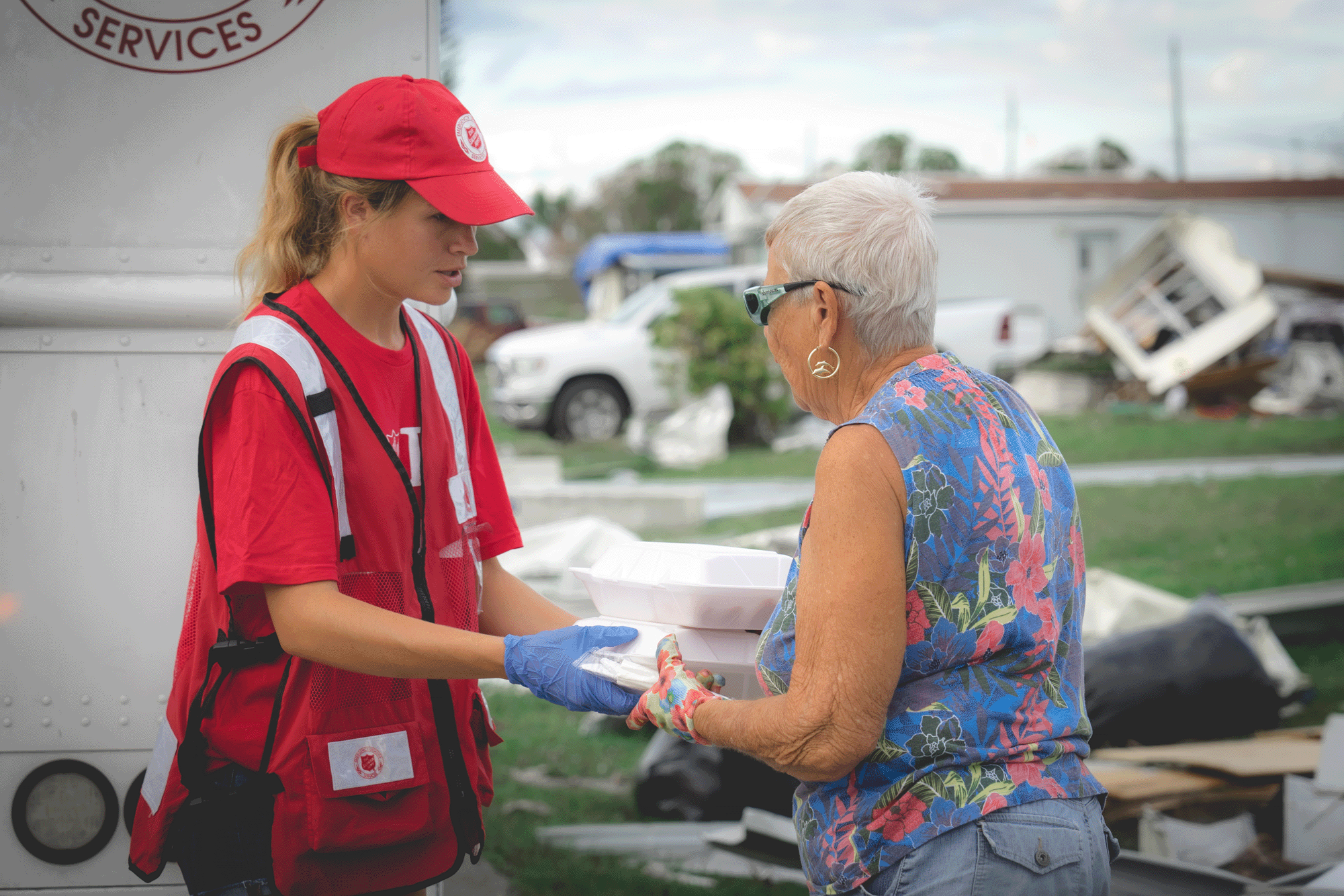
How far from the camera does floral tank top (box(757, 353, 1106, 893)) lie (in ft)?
5.30

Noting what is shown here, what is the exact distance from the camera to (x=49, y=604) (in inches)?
95.4

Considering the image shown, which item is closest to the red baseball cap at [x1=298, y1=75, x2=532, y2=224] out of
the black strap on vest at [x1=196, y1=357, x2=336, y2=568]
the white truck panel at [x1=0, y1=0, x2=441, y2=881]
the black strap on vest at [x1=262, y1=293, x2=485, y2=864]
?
the black strap on vest at [x1=262, y1=293, x2=485, y2=864]

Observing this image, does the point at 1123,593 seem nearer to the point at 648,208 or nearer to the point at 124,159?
the point at 124,159

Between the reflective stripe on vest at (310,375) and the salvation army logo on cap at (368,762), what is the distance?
375 mm

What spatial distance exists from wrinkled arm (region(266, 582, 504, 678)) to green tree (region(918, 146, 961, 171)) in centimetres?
6143

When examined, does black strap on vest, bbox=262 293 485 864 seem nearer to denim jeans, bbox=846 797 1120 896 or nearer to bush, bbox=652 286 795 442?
denim jeans, bbox=846 797 1120 896

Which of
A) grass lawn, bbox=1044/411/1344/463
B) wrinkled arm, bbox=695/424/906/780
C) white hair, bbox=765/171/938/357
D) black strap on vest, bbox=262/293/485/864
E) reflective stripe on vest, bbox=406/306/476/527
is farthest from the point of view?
grass lawn, bbox=1044/411/1344/463

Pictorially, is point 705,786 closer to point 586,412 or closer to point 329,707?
point 329,707

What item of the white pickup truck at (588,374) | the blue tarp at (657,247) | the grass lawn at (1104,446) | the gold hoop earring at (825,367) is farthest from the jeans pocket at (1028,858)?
the blue tarp at (657,247)

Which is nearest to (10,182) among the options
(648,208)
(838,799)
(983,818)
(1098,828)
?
(838,799)

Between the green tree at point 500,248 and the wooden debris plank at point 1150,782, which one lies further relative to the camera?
the green tree at point 500,248

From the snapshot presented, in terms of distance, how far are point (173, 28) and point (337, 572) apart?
1.38 metres

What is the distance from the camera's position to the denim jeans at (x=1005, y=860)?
164 centimetres

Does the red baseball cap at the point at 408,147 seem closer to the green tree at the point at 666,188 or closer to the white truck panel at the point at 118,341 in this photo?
the white truck panel at the point at 118,341
